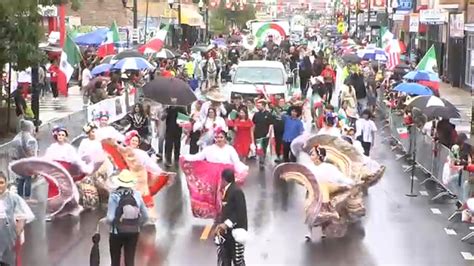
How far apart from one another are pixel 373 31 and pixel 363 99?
5738 cm

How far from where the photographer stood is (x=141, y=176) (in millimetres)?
14898

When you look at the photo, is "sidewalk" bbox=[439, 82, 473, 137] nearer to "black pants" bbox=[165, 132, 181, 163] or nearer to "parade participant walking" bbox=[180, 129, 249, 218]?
"black pants" bbox=[165, 132, 181, 163]

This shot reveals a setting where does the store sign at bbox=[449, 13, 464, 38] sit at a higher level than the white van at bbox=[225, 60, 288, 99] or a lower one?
higher

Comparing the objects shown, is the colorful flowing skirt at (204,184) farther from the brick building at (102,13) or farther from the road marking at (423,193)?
the brick building at (102,13)

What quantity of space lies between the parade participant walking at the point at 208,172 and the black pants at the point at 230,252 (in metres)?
3.81

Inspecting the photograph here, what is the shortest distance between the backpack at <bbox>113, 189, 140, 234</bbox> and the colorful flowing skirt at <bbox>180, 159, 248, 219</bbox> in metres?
4.18

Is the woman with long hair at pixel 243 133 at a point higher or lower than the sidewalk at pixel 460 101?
higher

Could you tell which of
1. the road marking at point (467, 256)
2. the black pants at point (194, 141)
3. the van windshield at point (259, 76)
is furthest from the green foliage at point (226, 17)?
the road marking at point (467, 256)

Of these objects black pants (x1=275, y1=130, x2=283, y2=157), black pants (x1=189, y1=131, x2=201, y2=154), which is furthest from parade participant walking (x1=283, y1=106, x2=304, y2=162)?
black pants (x1=189, y1=131, x2=201, y2=154)

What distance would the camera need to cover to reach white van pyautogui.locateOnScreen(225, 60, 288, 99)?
98.4 ft

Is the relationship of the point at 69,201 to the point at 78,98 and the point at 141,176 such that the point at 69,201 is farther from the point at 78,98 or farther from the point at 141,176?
the point at 78,98

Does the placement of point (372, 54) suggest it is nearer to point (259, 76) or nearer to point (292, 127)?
point (259, 76)

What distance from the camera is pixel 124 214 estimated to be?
1044cm

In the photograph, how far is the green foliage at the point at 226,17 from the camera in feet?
327
